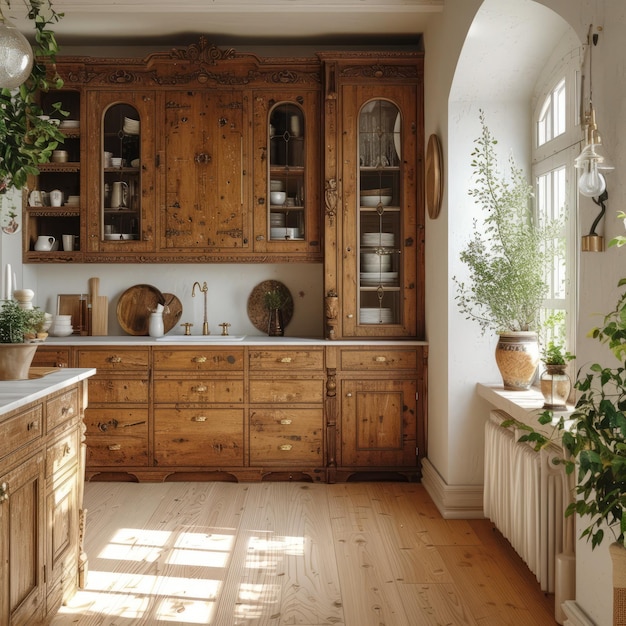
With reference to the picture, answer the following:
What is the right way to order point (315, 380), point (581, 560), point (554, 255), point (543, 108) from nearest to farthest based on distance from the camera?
1. point (581, 560)
2. point (554, 255)
3. point (543, 108)
4. point (315, 380)

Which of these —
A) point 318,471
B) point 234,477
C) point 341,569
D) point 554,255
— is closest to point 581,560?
point 341,569

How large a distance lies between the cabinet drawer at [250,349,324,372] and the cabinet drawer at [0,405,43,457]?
2.19m

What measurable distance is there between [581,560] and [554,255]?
1.54m

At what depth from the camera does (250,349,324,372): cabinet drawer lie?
4430 millimetres

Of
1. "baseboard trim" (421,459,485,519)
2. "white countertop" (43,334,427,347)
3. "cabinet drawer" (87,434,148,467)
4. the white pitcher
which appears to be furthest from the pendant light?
the white pitcher

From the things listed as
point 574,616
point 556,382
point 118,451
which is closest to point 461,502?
A: point 556,382

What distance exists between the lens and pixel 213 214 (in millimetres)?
4676

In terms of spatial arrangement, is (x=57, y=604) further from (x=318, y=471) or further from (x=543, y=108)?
(x=543, y=108)

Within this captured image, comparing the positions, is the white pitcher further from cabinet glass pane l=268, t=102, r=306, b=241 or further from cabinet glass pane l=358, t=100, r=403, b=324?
cabinet glass pane l=358, t=100, r=403, b=324

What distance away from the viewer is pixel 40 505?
7.52 feet

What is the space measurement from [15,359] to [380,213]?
278 cm

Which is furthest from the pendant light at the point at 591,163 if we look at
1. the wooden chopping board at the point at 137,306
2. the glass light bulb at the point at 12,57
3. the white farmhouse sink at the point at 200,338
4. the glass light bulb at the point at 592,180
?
the wooden chopping board at the point at 137,306

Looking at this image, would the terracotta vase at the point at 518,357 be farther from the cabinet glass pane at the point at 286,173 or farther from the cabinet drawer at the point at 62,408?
the cabinet drawer at the point at 62,408

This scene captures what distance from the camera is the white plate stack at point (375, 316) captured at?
15.0 ft
